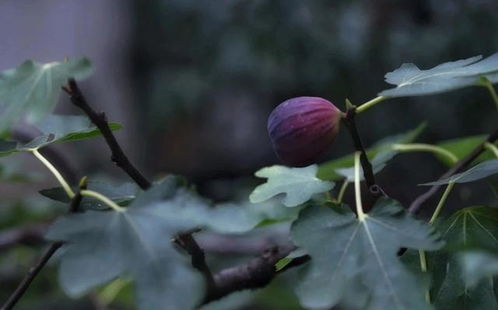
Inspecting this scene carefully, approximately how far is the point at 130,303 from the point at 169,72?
1.71 metres

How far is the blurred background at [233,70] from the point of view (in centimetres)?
214

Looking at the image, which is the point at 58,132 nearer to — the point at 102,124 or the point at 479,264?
the point at 102,124

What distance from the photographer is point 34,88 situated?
0.52 metres

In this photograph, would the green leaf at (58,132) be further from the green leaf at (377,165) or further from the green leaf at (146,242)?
the green leaf at (377,165)

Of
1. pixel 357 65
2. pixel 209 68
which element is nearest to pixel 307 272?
pixel 357 65

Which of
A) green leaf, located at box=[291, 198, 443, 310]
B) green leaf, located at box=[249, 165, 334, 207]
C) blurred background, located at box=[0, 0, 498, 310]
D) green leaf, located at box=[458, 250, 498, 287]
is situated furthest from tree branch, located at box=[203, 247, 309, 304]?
blurred background, located at box=[0, 0, 498, 310]

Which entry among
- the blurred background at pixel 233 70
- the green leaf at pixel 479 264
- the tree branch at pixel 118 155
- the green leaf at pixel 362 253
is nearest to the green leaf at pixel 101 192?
the tree branch at pixel 118 155

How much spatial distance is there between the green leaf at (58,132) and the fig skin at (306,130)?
134mm

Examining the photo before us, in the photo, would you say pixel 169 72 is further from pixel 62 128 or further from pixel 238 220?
pixel 238 220

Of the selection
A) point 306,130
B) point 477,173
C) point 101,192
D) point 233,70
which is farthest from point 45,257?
point 233,70

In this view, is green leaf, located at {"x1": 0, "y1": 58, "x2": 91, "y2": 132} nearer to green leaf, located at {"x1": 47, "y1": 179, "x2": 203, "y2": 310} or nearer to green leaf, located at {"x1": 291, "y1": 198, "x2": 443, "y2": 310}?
green leaf, located at {"x1": 47, "y1": 179, "x2": 203, "y2": 310}

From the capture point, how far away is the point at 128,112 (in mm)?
3609

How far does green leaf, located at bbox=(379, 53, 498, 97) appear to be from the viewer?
0.55m

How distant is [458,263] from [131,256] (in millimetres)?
252
